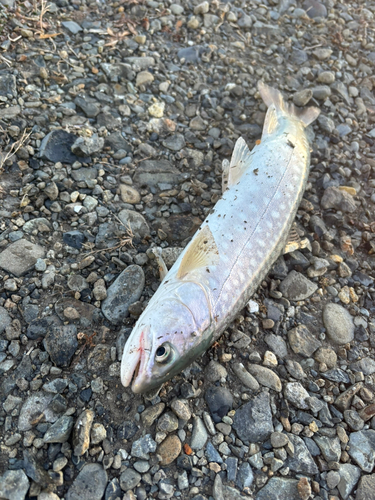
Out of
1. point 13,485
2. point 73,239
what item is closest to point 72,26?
point 73,239

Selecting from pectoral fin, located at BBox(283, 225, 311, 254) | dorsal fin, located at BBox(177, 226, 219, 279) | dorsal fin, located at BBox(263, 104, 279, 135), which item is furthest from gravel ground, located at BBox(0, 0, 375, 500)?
dorsal fin, located at BBox(177, 226, 219, 279)

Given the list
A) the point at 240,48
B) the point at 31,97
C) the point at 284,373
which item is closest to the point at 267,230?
the point at 284,373

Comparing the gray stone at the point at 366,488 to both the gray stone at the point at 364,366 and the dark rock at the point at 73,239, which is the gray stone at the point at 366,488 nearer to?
the gray stone at the point at 364,366

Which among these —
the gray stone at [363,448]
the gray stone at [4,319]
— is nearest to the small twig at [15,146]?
the gray stone at [4,319]

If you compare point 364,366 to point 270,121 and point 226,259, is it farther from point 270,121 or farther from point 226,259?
point 270,121

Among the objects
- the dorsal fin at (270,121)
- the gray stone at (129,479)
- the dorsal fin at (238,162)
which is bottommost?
the gray stone at (129,479)

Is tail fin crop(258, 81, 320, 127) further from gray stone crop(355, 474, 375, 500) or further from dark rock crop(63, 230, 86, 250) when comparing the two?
gray stone crop(355, 474, 375, 500)

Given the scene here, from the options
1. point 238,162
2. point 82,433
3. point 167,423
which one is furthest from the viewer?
point 238,162
